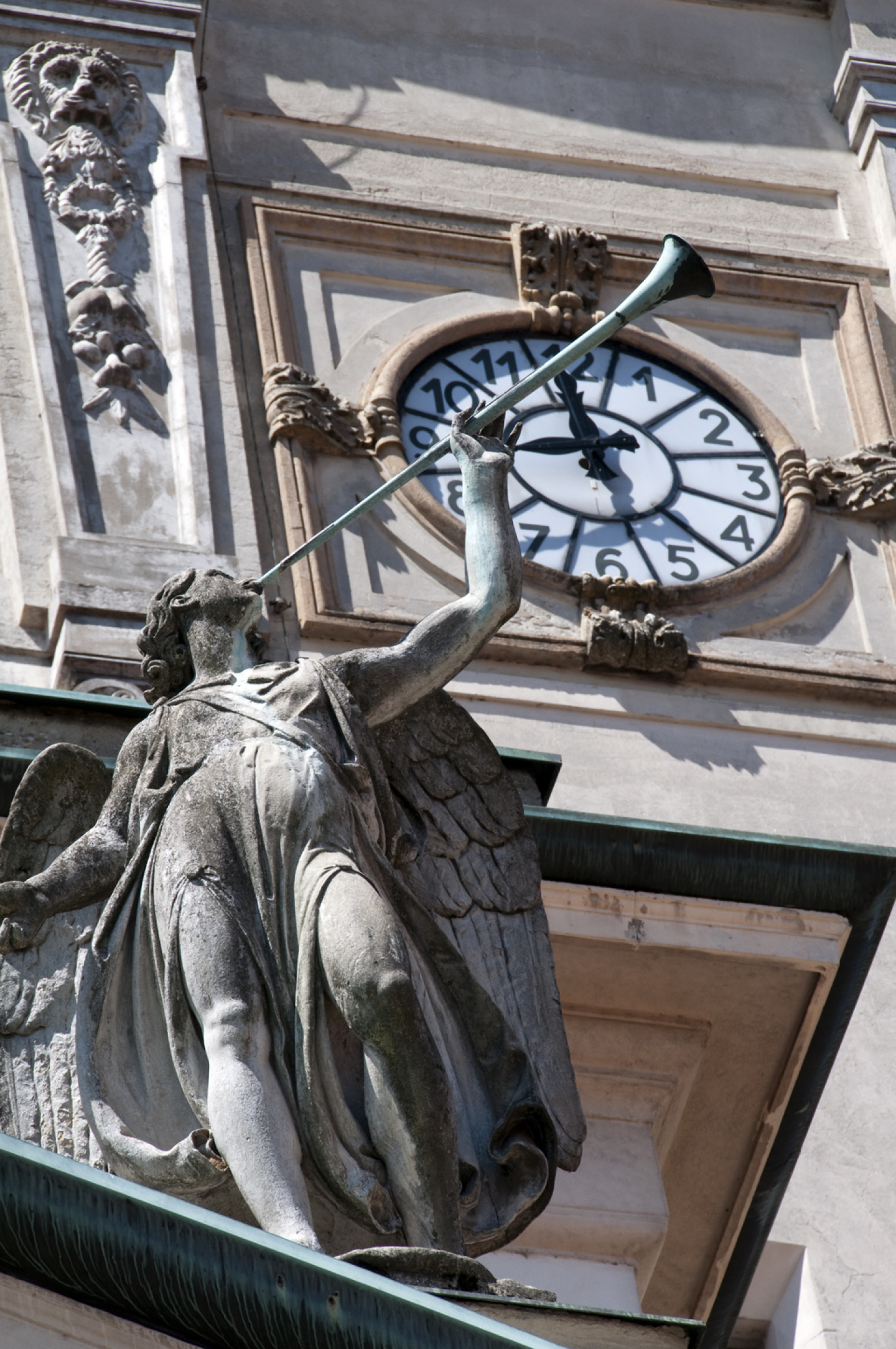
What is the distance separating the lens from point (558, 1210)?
8.67 m

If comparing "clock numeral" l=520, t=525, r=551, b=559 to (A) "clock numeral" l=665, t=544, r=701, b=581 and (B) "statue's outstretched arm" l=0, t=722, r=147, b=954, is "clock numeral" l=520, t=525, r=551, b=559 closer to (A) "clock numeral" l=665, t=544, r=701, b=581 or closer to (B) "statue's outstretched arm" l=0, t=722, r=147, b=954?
(A) "clock numeral" l=665, t=544, r=701, b=581

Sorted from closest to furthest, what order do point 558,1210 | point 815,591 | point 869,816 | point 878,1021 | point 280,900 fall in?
point 280,900
point 558,1210
point 878,1021
point 869,816
point 815,591

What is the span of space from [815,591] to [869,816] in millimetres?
1536

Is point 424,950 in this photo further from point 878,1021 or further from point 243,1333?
point 878,1021

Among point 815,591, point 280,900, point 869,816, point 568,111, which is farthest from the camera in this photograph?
point 568,111

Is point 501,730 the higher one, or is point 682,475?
point 682,475

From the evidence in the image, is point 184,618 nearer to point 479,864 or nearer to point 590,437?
point 479,864

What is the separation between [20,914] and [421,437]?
6.91 metres

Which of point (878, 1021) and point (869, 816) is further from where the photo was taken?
point (869, 816)

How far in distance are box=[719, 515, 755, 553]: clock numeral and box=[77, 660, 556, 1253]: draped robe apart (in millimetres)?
6320

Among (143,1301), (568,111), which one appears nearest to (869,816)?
(568,111)

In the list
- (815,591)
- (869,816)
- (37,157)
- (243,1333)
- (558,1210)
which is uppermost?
(37,157)

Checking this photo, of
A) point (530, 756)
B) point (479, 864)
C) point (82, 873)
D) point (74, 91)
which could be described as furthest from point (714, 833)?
point (74, 91)

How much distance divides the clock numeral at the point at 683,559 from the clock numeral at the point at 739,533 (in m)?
0.20
